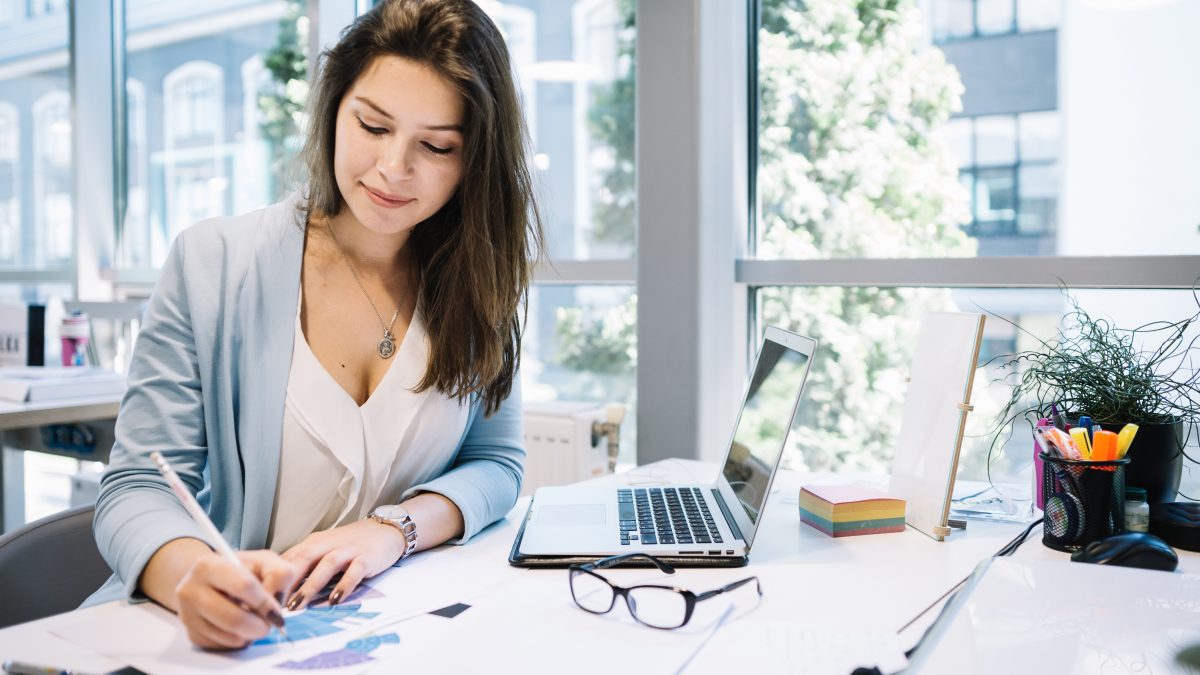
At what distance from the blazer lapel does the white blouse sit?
2 cm

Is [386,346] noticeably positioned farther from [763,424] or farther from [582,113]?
[582,113]

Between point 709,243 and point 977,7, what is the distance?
749mm

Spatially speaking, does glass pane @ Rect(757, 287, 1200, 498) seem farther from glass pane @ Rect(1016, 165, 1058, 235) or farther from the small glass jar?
the small glass jar

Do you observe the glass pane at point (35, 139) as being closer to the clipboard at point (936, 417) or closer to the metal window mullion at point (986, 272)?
the metal window mullion at point (986, 272)

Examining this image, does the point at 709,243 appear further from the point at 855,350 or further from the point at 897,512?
the point at 897,512

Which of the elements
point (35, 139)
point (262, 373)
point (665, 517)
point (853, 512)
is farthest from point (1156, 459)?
point (35, 139)

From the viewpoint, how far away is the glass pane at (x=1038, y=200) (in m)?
1.79

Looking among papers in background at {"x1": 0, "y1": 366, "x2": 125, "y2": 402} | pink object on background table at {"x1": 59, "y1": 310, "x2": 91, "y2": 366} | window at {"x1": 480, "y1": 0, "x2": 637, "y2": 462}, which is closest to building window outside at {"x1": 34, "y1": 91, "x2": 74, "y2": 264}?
pink object on background table at {"x1": 59, "y1": 310, "x2": 91, "y2": 366}

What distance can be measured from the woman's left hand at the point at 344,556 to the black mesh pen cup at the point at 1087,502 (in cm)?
85

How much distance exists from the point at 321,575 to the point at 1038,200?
157cm

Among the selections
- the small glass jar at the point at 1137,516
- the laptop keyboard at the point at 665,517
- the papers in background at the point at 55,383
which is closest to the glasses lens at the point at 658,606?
the laptop keyboard at the point at 665,517

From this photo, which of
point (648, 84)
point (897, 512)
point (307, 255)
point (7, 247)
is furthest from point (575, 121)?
point (7, 247)

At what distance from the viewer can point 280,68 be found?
3.18 metres

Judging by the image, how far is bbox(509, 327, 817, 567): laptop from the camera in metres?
1.07
